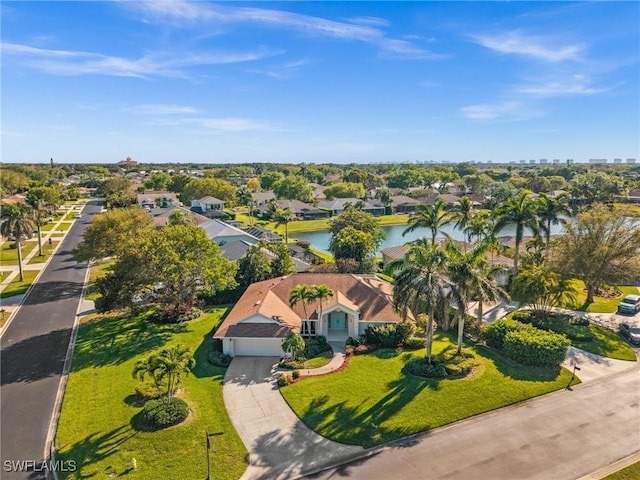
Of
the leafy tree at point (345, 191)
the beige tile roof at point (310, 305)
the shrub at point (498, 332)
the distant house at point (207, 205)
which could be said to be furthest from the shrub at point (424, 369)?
the leafy tree at point (345, 191)

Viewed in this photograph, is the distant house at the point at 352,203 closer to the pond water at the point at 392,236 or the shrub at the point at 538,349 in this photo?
the pond water at the point at 392,236

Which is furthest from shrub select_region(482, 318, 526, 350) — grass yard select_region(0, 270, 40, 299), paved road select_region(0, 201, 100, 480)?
grass yard select_region(0, 270, 40, 299)

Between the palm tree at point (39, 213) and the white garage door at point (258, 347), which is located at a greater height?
the palm tree at point (39, 213)

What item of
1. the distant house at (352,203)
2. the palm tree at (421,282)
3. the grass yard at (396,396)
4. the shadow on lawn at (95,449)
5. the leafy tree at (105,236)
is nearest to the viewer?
the shadow on lawn at (95,449)

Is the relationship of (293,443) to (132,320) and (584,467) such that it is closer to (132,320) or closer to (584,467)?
(584,467)

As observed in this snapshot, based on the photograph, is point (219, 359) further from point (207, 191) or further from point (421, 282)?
point (207, 191)

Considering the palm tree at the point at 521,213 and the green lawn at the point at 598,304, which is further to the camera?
the palm tree at the point at 521,213
